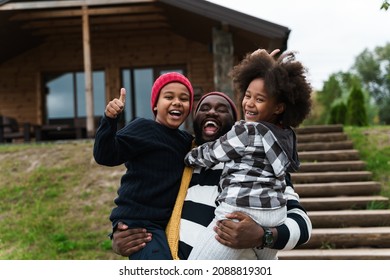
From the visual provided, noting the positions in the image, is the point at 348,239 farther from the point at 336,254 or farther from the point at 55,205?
the point at 55,205

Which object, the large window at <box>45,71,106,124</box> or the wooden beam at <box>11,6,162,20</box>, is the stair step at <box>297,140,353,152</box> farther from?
the large window at <box>45,71,106,124</box>

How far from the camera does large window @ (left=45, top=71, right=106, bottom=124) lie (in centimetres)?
1573

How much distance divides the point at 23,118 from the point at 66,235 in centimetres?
986

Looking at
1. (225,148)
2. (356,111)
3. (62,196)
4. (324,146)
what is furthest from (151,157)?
(356,111)

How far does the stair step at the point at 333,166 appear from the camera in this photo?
8.05m

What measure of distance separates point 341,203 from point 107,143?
17.4 ft

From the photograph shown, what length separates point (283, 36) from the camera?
10.6 meters

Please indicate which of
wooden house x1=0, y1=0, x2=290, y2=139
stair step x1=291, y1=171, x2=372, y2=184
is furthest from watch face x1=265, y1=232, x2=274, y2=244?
wooden house x1=0, y1=0, x2=290, y2=139

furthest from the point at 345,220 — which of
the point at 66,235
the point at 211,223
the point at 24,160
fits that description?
the point at 24,160

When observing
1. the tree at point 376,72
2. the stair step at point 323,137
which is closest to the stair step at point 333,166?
the stair step at point 323,137

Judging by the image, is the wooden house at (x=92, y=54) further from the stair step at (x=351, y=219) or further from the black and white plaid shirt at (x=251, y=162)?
the black and white plaid shirt at (x=251, y=162)

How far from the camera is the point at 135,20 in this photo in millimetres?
13133

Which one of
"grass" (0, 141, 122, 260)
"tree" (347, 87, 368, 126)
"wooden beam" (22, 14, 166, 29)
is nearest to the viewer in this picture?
"grass" (0, 141, 122, 260)

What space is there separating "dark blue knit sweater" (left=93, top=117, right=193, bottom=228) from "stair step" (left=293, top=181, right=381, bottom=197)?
204 inches
